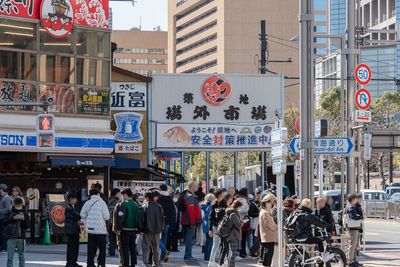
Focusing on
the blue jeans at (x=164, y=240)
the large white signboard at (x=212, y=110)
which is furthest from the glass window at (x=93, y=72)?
the blue jeans at (x=164, y=240)

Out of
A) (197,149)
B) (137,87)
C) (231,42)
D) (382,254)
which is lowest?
(382,254)

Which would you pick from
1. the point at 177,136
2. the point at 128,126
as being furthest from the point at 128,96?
the point at 177,136

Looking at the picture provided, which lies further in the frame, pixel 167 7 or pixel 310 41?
pixel 167 7

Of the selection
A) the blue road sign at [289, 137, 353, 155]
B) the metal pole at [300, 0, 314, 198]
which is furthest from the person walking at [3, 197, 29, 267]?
the blue road sign at [289, 137, 353, 155]

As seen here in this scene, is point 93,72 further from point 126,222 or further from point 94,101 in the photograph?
point 126,222

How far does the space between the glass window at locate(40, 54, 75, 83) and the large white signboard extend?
379 centimetres

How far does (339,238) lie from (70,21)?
13767 millimetres

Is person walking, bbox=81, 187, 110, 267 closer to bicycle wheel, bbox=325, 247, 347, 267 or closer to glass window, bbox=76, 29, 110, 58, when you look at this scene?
bicycle wheel, bbox=325, 247, 347, 267

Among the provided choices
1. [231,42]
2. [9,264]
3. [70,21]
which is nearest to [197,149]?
[70,21]

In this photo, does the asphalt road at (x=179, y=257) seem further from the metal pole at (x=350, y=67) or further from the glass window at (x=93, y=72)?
the glass window at (x=93, y=72)

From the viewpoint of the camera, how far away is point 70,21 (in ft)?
108

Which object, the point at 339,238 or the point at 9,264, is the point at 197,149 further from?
the point at 9,264

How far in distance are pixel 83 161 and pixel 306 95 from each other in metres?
11.7

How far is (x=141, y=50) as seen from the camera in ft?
591
